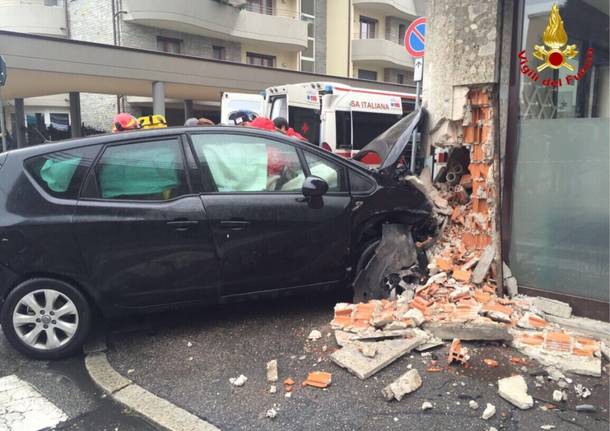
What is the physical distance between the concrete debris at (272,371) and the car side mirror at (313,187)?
4.62 feet

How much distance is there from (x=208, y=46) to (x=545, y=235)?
21.7 m

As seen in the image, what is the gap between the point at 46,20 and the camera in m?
22.7

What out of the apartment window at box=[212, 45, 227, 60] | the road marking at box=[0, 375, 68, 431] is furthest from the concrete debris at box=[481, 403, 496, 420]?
the apartment window at box=[212, 45, 227, 60]

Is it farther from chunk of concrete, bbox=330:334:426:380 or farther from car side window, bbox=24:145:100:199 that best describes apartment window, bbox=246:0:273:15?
chunk of concrete, bbox=330:334:426:380

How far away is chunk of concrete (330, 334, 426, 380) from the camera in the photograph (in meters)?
3.42

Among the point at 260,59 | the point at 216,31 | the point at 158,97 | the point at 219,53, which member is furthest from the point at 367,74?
the point at 158,97

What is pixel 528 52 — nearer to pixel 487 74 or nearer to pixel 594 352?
pixel 487 74

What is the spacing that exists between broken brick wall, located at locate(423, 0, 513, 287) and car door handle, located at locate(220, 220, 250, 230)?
2.27m

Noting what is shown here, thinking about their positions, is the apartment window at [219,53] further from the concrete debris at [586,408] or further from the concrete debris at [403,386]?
the concrete debris at [586,408]

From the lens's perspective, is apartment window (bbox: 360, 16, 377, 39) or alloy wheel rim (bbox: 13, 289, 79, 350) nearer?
alloy wheel rim (bbox: 13, 289, 79, 350)

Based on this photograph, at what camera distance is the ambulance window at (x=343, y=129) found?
11.7 metres

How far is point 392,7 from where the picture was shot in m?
31.2

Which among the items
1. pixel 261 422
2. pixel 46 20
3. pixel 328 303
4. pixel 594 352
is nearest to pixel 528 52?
pixel 594 352

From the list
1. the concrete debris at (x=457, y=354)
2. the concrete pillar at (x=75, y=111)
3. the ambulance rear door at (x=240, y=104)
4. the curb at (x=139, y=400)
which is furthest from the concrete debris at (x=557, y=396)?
the concrete pillar at (x=75, y=111)
